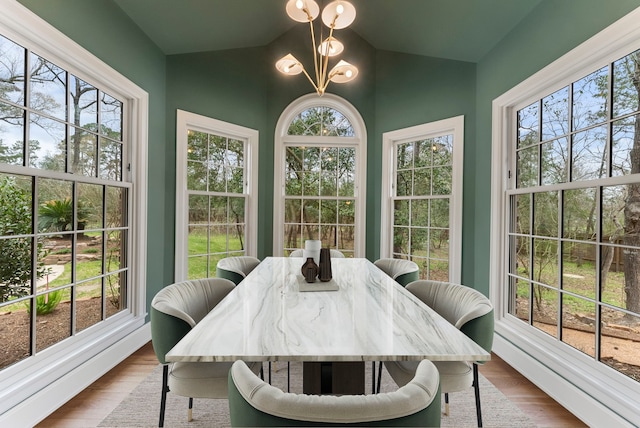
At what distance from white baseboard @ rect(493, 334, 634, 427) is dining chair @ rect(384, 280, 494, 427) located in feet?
2.39

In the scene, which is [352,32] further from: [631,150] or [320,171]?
[631,150]

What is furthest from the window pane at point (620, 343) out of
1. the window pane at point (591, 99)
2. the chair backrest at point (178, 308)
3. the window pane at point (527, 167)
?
the chair backrest at point (178, 308)

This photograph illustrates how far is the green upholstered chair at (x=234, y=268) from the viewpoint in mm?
2357

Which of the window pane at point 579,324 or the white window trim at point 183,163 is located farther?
the white window trim at point 183,163

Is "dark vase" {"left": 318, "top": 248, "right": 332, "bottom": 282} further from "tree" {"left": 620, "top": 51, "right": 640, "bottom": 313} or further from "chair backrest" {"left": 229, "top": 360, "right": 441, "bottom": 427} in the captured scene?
"tree" {"left": 620, "top": 51, "right": 640, "bottom": 313}

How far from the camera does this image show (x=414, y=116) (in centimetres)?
356

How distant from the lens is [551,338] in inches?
85.8

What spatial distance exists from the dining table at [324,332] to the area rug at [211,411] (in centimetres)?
84

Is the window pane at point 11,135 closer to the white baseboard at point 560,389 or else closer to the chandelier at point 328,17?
the chandelier at point 328,17

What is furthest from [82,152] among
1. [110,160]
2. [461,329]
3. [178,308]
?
[461,329]

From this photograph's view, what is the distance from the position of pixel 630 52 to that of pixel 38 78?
3.44 metres

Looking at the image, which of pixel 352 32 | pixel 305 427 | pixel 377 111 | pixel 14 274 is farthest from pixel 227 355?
pixel 352 32

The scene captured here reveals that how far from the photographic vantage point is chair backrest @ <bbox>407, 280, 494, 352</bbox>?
1401 millimetres

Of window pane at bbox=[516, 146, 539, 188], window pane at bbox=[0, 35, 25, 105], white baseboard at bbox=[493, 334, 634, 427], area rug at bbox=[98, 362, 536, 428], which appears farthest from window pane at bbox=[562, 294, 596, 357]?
window pane at bbox=[0, 35, 25, 105]
